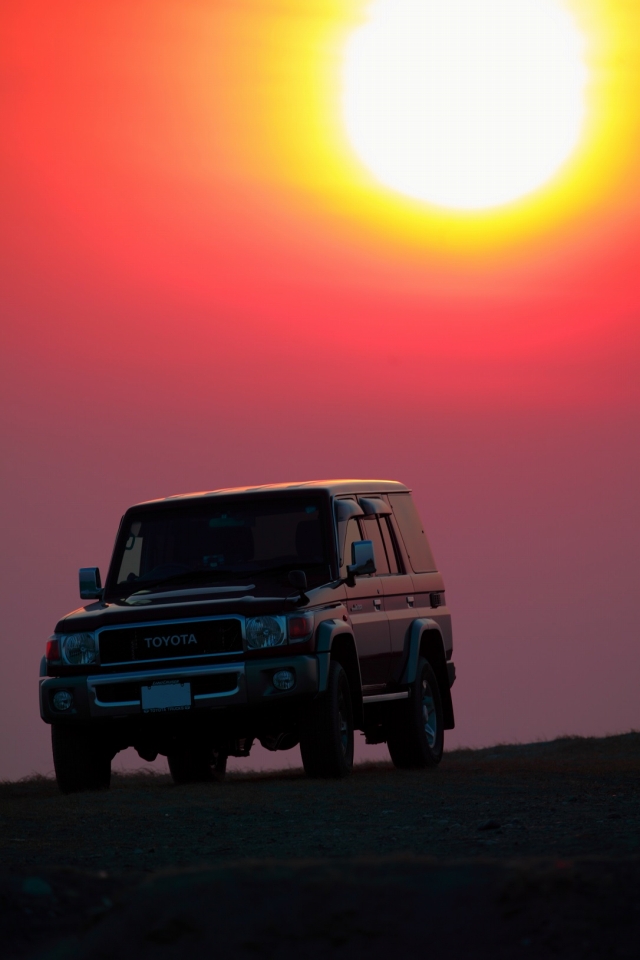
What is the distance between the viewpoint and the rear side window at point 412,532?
1472cm

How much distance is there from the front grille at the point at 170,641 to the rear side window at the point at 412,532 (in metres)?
3.02

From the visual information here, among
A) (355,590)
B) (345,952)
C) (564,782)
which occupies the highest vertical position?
(355,590)

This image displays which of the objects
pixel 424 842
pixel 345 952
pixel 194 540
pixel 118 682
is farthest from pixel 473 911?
pixel 194 540

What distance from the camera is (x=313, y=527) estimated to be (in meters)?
13.1

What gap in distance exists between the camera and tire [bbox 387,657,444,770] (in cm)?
1386

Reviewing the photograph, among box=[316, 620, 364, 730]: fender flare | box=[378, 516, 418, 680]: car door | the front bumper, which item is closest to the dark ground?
the front bumper

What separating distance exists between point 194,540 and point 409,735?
2.68m

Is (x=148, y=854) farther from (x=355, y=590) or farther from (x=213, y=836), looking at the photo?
(x=355, y=590)

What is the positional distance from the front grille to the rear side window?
302 cm

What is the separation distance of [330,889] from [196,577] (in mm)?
8815

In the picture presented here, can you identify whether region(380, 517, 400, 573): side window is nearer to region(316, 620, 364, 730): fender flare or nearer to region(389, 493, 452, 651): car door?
region(389, 493, 452, 651): car door

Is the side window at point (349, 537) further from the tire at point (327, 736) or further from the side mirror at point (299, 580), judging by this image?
the tire at point (327, 736)

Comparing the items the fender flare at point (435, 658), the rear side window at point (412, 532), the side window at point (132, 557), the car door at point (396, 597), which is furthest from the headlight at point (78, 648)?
the rear side window at point (412, 532)

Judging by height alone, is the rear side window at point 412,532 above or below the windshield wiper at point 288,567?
above
